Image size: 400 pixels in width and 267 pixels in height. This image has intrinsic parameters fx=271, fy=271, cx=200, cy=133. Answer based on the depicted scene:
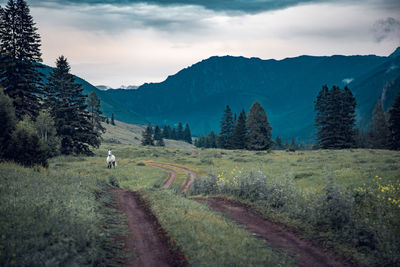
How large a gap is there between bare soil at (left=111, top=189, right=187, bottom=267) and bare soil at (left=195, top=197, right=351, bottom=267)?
3.39m

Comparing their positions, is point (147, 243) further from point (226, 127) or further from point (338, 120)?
point (226, 127)

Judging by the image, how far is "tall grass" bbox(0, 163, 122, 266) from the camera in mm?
6434

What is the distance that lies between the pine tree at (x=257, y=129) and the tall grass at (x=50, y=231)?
64852mm

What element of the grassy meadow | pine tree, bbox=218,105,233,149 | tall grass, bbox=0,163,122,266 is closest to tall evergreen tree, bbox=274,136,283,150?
pine tree, bbox=218,105,233,149

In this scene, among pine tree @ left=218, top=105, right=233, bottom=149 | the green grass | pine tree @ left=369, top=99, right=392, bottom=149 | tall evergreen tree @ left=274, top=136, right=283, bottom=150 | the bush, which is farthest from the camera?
tall evergreen tree @ left=274, top=136, right=283, bottom=150

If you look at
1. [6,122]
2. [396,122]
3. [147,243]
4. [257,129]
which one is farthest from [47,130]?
[396,122]

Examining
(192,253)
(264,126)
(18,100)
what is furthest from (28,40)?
(264,126)

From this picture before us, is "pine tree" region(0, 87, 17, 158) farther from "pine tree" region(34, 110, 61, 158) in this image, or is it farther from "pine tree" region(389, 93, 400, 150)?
"pine tree" region(389, 93, 400, 150)

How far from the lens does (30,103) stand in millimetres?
36188

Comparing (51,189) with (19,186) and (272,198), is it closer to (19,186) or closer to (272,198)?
(19,186)

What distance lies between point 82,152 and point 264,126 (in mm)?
47235

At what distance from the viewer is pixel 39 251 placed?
6.64 meters

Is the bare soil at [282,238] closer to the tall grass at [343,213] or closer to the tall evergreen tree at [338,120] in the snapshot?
the tall grass at [343,213]

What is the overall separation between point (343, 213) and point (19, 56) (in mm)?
40914
